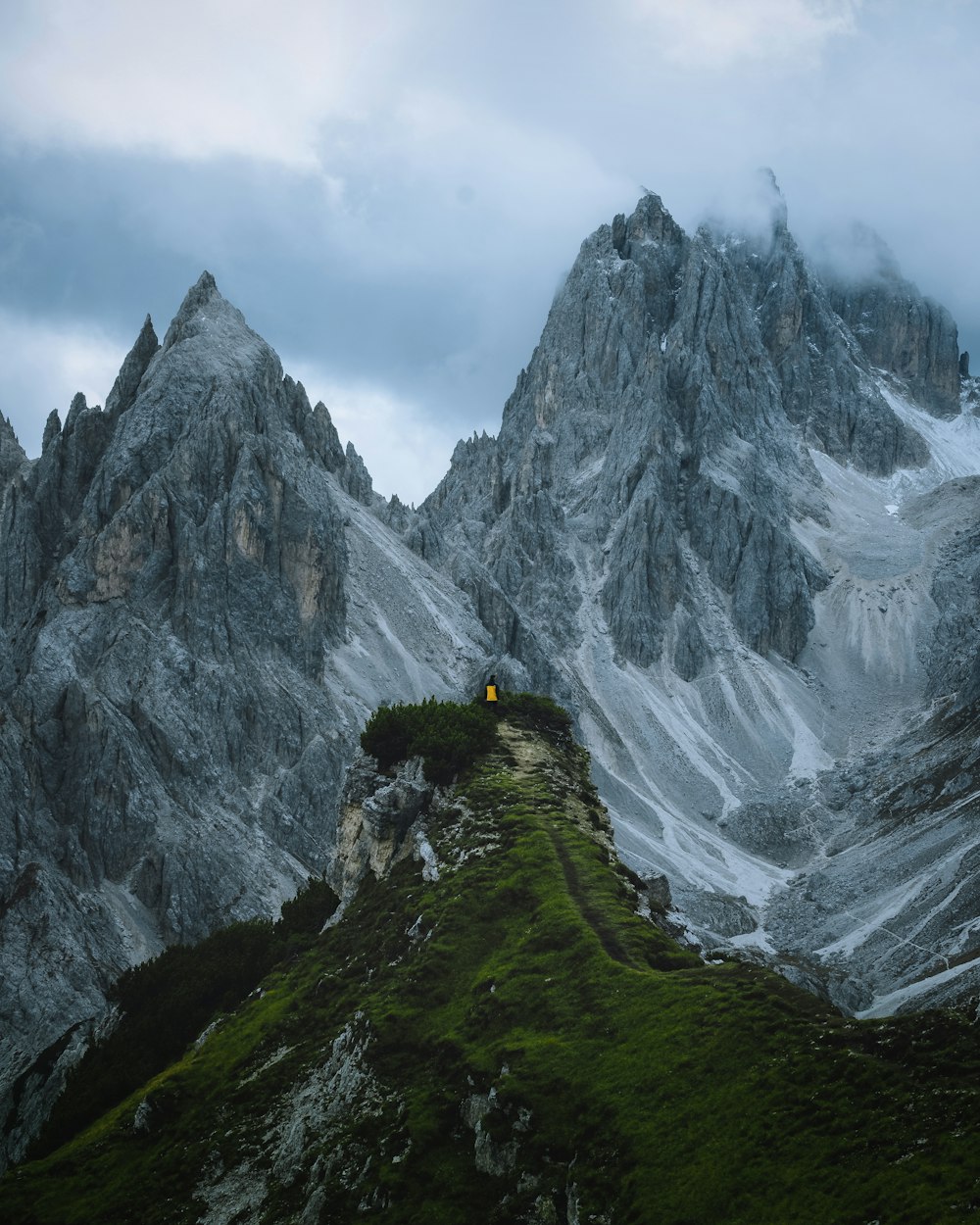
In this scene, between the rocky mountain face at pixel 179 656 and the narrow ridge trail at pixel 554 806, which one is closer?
the narrow ridge trail at pixel 554 806

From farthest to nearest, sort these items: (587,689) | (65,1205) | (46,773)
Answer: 1. (587,689)
2. (46,773)
3. (65,1205)

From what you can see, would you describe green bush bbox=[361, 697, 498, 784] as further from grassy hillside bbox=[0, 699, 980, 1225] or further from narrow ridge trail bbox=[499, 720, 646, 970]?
grassy hillside bbox=[0, 699, 980, 1225]

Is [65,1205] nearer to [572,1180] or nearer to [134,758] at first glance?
[572,1180]

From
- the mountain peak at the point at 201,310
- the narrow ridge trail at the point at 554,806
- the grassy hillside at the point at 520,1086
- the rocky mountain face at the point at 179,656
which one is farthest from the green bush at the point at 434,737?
the mountain peak at the point at 201,310

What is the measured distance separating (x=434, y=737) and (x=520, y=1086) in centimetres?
2007

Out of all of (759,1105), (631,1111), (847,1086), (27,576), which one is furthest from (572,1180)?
(27,576)

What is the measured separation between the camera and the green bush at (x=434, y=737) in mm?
49406

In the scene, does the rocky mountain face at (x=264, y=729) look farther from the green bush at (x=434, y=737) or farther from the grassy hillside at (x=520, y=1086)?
the grassy hillside at (x=520, y=1086)

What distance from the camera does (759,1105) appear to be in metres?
27.2

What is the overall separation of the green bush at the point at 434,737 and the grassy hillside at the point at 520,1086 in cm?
212

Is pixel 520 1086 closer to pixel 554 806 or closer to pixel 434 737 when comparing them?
pixel 554 806

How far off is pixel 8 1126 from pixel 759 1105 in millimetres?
32176

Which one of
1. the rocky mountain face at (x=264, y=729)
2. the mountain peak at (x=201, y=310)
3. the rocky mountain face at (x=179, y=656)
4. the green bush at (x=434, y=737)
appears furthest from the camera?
the mountain peak at (x=201, y=310)

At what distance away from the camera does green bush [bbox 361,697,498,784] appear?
49.4 metres
